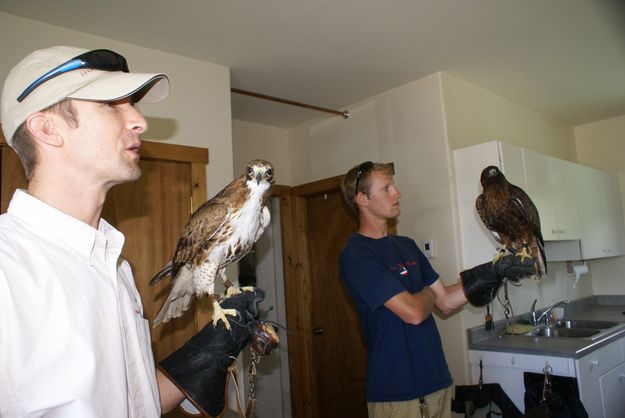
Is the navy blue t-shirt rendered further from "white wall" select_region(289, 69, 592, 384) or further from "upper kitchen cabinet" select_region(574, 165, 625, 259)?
"upper kitchen cabinet" select_region(574, 165, 625, 259)

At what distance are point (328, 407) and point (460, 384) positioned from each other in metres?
1.29

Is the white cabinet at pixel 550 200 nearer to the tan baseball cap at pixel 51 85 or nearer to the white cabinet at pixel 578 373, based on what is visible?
→ the white cabinet at pixel 578 373

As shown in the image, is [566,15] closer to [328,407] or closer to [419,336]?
[419,336]

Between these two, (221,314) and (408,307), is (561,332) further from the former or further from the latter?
(221,314)

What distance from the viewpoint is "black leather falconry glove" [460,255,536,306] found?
200 cm

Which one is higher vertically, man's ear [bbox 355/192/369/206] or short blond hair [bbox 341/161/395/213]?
short blond hair [bbox 341/161/395/213]

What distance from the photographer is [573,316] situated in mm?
→ 4199

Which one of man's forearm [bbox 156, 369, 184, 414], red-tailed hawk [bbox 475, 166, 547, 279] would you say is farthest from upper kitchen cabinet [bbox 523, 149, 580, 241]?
Answer: man's forearm [bbox 156, 369, 184, 414]

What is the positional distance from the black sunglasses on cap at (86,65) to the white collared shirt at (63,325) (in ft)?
0.75

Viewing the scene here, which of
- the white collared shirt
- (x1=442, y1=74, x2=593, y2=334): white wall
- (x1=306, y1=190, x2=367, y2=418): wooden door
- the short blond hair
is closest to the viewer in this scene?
the white collared shirt

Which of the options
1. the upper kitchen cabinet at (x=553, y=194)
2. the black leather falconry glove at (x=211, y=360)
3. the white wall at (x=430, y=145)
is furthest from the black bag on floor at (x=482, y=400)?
the black leather falconry glove at (x=211, y=360)

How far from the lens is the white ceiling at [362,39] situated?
222 cm

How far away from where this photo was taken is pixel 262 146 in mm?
4074

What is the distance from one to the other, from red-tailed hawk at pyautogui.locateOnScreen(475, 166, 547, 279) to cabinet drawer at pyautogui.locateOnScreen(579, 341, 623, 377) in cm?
100
